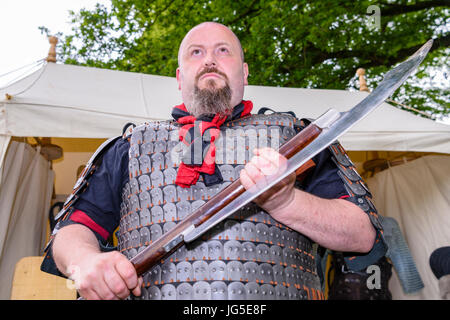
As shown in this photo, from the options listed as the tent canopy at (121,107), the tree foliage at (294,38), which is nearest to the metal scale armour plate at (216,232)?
the tent canopy at (121,107)

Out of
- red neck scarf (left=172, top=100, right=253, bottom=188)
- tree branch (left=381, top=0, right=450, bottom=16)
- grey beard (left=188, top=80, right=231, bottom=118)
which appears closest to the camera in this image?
red neck scarf (left=172, top=100, right=253, bottom=188)

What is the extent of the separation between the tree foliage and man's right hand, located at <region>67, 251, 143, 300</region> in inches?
258

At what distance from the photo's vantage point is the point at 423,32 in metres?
8.05

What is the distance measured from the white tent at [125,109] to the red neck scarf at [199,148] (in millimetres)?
1397

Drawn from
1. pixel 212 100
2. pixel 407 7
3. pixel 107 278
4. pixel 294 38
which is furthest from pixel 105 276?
pixel 407 7

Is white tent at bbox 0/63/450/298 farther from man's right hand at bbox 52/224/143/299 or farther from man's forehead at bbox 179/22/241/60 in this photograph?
man's right hand at bbox 52/224/143/299

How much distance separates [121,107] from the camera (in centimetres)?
317

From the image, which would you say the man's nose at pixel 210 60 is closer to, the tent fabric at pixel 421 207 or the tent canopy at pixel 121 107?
the tent canopy at pixel 121 107

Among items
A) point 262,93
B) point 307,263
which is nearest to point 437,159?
point 262,93

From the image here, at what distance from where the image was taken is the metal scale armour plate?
1353 mm

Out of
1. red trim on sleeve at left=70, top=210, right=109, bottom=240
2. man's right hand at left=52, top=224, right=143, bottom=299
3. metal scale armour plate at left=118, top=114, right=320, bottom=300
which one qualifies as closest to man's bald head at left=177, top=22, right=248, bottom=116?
metal scale armour plate at left=118, top=114, right=320, bottom=300

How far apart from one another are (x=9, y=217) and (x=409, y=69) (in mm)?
3181

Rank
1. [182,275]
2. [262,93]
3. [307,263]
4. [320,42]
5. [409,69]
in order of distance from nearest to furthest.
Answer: [409,69] → [182,275] → [307,263] → [262,93] → [320,42]

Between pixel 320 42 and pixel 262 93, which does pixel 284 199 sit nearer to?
pixel 262 93
